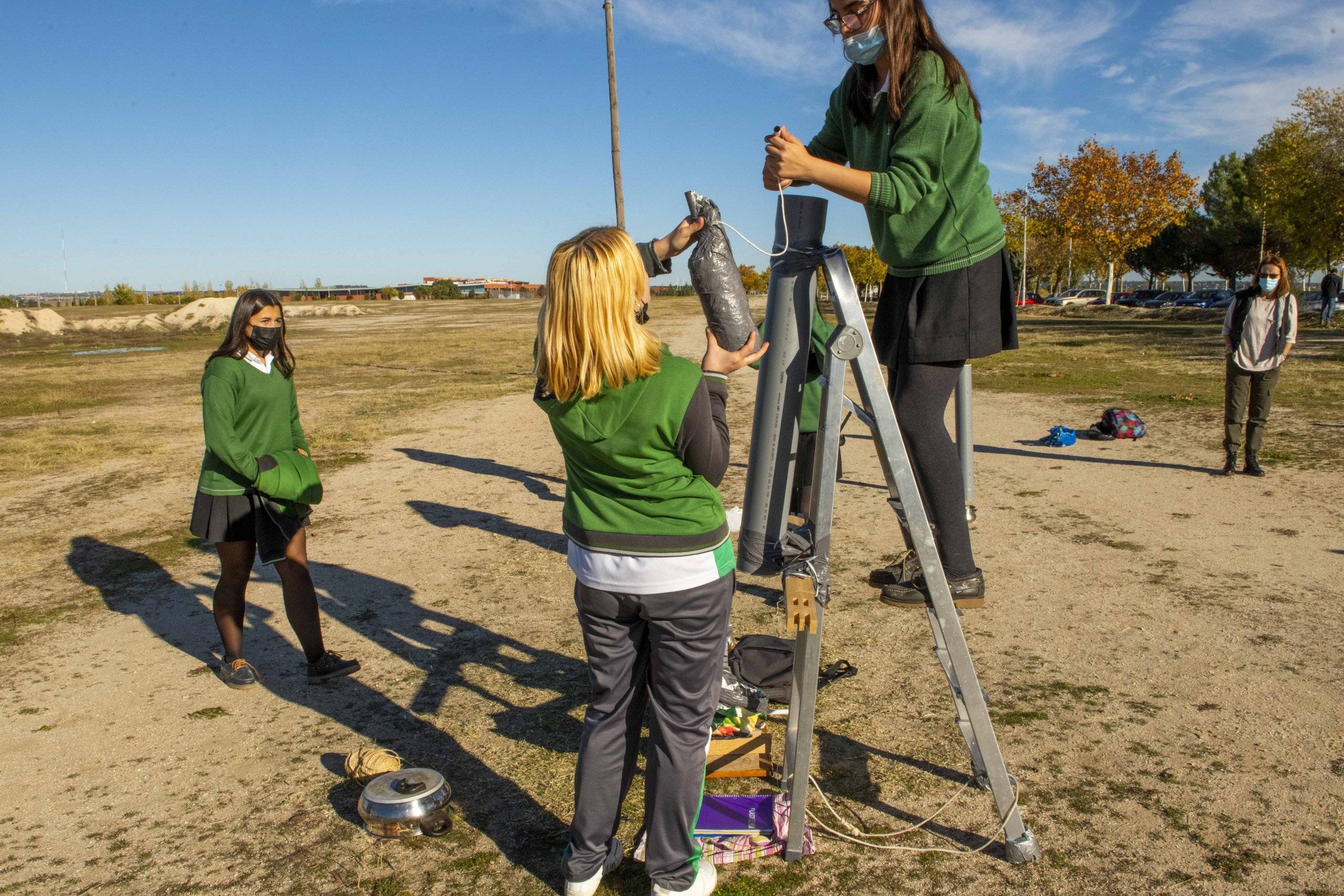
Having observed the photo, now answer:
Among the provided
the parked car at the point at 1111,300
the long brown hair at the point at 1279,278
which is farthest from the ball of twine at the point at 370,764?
the parked car at the point at 1111,300

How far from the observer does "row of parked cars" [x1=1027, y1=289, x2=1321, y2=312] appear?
162ft

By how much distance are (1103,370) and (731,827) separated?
17271 mm

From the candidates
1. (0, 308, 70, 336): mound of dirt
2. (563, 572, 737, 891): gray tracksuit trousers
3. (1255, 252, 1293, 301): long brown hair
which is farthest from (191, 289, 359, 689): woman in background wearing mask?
(0, 308, 70, 336): mound of dirt

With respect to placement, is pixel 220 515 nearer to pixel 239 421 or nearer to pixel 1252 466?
pixel 239 421

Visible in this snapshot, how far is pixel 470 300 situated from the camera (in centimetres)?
8581

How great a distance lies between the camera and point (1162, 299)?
59.4 m

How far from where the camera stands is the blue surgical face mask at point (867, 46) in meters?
2.67

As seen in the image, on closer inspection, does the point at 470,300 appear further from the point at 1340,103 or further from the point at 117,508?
the point at 117,508

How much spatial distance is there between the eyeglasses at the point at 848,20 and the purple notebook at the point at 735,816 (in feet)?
8.13

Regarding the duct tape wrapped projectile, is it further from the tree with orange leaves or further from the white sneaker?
the tree with orange leaves

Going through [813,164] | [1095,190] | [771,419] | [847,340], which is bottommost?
[771,419]

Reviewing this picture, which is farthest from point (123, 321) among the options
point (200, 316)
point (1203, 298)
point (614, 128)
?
point (1203, 298)

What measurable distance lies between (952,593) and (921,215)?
1232 mm

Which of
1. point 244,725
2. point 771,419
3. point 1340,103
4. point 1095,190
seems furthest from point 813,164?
point 1095,190
